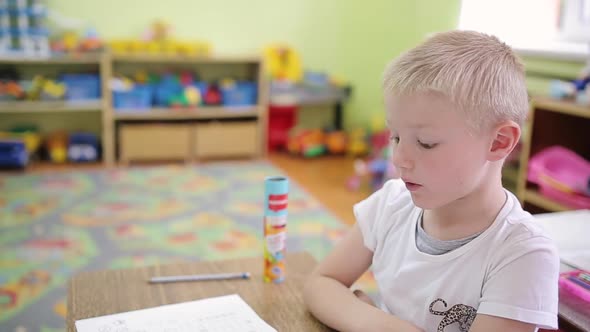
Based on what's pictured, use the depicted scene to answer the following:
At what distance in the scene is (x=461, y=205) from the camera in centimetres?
81

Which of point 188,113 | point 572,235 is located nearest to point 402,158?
point 572,235

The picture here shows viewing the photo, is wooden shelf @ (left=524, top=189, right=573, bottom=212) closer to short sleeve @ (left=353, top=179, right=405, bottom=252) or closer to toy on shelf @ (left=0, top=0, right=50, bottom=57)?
short sleeve @ (left=353, top=179, right=405, bottom=252)

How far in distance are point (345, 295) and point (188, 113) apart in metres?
3.03

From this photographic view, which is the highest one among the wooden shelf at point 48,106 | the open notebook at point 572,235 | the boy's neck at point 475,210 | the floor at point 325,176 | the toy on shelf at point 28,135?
the boy's neck at point 475,210

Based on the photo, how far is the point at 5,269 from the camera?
218cm

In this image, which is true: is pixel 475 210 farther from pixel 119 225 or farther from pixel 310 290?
pixel 119 225

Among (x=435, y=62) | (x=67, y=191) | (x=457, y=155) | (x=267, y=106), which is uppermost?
(x=435, y=62)

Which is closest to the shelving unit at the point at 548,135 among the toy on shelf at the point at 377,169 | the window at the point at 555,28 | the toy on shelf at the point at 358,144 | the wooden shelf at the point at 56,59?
the window at the point at 555,28

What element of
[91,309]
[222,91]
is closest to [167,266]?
[91,309]

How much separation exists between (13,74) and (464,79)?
3.52 metres

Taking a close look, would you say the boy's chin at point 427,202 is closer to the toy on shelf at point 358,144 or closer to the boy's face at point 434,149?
the boy's face at point 434,149

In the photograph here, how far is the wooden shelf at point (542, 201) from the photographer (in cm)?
211

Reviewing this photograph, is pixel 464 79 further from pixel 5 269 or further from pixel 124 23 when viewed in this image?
pixel 124 23

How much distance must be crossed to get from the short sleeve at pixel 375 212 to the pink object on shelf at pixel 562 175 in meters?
1.31
